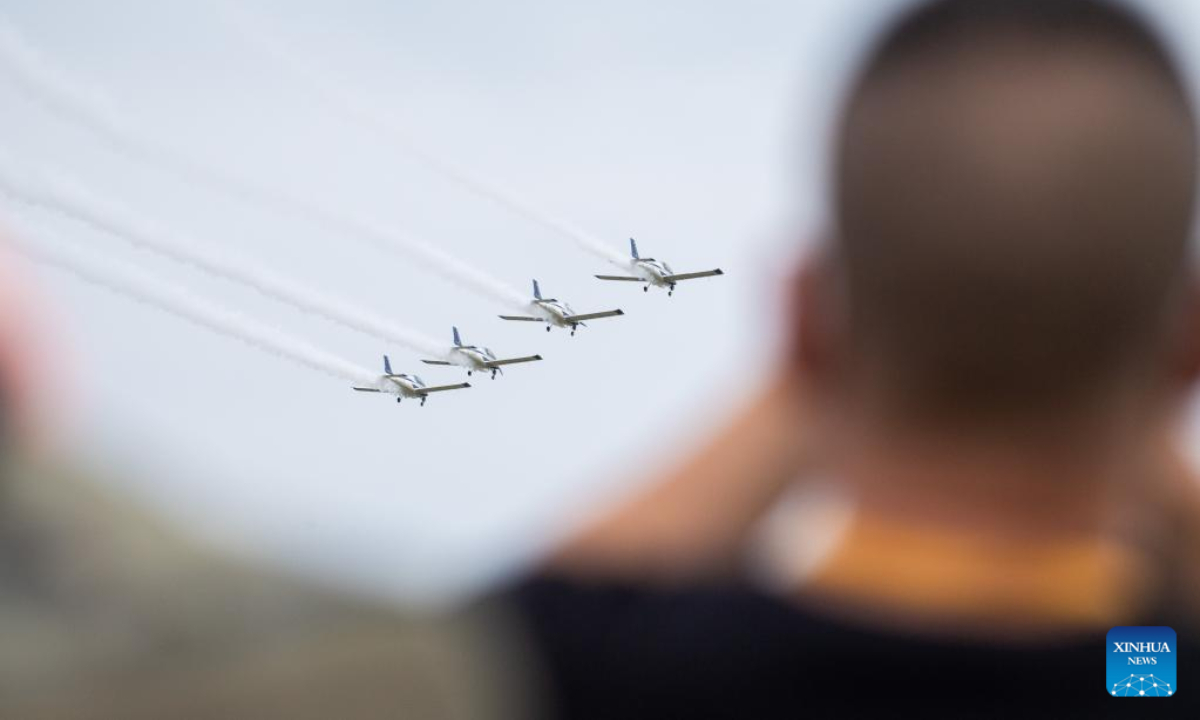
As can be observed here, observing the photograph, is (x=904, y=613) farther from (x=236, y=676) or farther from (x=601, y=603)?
(x=236, y=676)

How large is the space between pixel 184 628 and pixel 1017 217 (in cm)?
167

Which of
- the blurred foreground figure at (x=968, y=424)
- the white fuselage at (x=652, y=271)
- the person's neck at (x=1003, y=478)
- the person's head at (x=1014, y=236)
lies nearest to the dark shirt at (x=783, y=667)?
the blurred foreground figure at (x=968, y=424)

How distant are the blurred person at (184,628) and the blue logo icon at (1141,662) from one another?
4.00 ft

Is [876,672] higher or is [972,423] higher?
[972,423]

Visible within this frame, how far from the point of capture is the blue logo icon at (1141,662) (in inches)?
108

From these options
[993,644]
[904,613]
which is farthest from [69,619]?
[993,644]

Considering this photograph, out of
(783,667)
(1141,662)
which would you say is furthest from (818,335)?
(1141,662)

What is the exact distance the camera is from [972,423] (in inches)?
106

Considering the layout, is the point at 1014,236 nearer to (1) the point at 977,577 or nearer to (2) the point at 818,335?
(2) the point at 818,335

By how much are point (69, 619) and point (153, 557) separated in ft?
0.58

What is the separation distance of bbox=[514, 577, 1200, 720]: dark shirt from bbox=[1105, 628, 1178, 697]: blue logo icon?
4 centimetres

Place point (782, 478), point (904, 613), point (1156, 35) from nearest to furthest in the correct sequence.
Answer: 1. point (904, 613)
2. point (1156, 35)
3. point (782, 478)

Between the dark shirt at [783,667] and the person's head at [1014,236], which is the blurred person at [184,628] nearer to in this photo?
the dark shirt at [783,667]

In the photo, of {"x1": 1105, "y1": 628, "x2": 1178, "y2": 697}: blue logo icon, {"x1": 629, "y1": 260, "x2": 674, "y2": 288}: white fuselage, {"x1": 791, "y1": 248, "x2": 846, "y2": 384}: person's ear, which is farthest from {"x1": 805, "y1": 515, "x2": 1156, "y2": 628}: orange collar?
{"x1": 629, "y1": 260, "x2": 674, "y2": 288}: white fuselage
